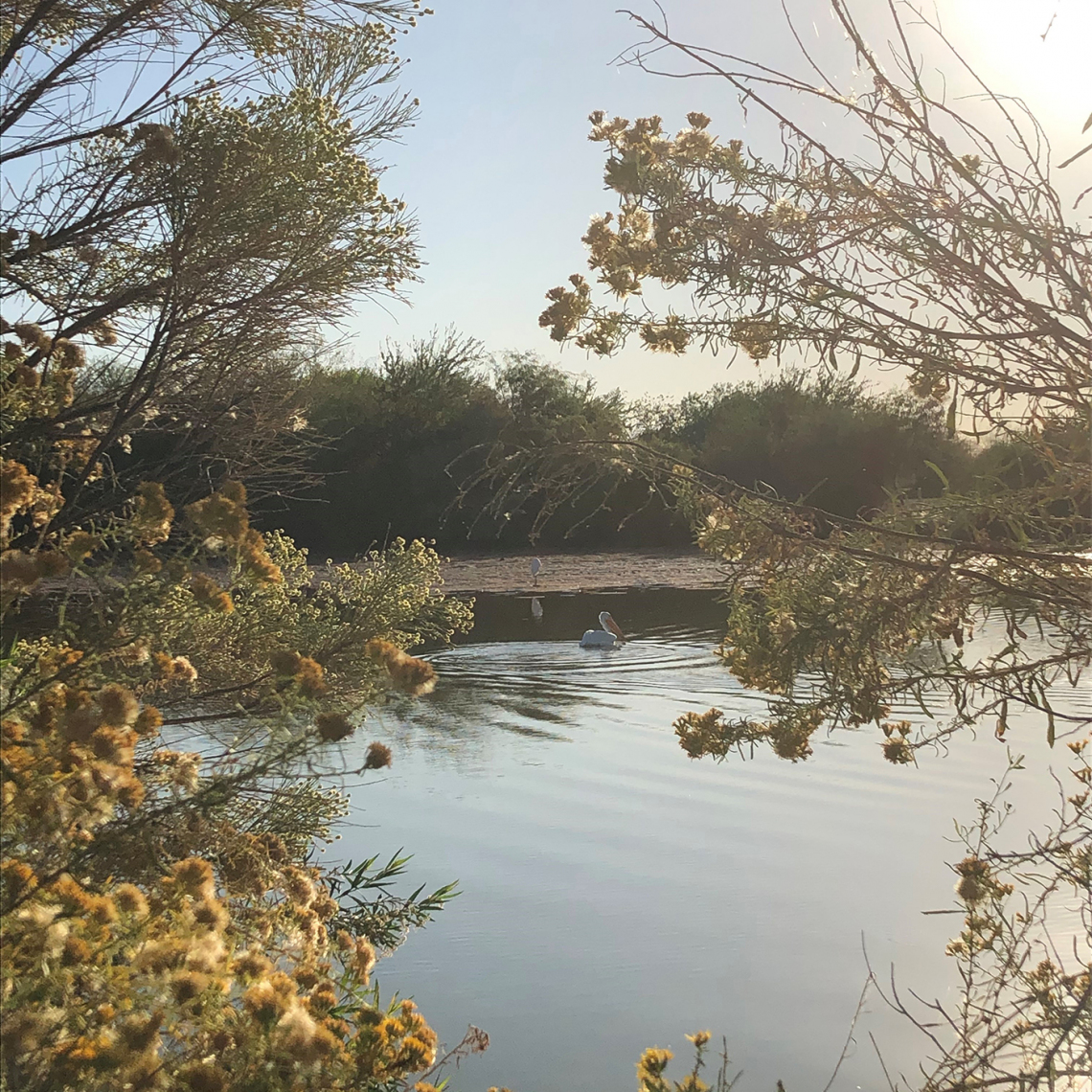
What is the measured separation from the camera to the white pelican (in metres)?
10.7

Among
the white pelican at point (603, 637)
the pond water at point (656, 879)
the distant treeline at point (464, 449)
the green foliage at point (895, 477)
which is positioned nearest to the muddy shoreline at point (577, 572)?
the distant treeline at point (464, 449)

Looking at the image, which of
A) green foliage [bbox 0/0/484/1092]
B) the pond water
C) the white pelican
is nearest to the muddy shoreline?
Answer: the white pelican

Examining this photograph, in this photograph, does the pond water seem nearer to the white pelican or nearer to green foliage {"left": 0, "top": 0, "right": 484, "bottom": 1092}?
green foliage {"left": 0, "top": 0, "right": 484, "bottom": 1092}

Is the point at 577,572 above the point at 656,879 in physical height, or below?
above

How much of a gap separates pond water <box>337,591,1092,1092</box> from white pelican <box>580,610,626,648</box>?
205cm

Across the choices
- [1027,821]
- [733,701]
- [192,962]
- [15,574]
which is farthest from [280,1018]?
[733,701]

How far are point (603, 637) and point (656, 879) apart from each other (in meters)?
5.63

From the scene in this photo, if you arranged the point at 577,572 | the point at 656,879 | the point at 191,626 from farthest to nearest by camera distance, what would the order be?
1. the point at 577,572
2. the point at 656,879
3. the point at 191,626

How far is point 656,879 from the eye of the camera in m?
5.15

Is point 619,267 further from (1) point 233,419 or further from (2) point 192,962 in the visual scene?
(1) point 233,419

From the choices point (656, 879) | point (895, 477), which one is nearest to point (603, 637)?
point (656, 879)

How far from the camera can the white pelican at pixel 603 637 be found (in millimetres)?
10734

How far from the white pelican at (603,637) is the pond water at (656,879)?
2051 millimetres

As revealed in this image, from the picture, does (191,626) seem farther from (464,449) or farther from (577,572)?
(464,449)
